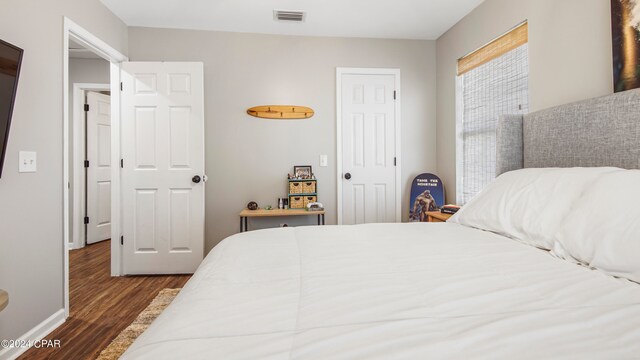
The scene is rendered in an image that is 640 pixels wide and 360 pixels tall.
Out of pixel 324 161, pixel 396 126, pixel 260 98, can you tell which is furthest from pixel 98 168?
pixel 396 126

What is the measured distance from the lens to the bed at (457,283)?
0.59 m

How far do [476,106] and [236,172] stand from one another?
8.41 feet

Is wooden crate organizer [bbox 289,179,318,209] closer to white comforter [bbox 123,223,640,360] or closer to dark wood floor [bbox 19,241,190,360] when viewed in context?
dark wood floor [bbox 19,241,190,360]

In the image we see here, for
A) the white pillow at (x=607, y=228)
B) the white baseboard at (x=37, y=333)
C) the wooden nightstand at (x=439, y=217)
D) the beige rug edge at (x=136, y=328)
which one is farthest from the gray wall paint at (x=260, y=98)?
the white pillow at (x=607, y=228)

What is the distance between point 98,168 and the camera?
433 cm

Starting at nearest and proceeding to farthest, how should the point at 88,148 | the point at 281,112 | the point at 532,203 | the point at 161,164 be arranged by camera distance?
the point at 532,203
the point at 161,164
the point at 281,112
the point at 88,148

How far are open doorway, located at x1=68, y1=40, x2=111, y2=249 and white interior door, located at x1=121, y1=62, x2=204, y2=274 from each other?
5.03 feet

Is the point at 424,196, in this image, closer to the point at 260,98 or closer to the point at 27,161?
the point at 260,98

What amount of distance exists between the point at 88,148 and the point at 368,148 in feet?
12.6

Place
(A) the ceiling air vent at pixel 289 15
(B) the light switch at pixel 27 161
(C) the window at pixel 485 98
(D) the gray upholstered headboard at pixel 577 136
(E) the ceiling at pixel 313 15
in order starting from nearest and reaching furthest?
(D) the gray upholstered headboard at pixel 577 136
(B) the light switch at pixel 27 161
(C) the window at pixel 485 98
(E) the ceiling at pixel 313 15
(A) the ceiling air vent at pixel 289 15

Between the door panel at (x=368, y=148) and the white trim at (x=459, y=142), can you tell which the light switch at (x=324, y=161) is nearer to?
the door panel at (x=368, y=148)

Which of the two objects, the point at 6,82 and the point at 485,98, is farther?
the point at 485,98

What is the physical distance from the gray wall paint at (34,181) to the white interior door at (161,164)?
879mm

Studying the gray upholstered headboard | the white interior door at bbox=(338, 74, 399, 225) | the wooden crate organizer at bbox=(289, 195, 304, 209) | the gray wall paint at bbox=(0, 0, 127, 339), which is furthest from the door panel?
the gray wall paint at bbox=(0, 0, 127, 339)
